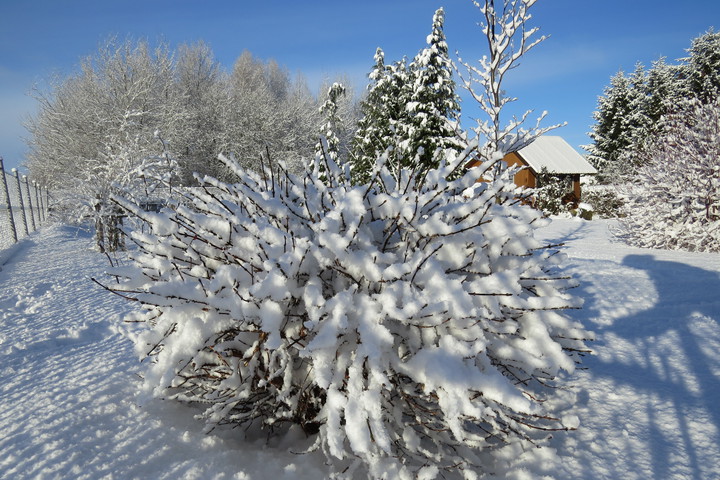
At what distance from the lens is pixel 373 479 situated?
6.08ft

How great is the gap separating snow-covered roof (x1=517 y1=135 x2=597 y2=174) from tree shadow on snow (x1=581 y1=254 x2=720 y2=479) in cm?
2300

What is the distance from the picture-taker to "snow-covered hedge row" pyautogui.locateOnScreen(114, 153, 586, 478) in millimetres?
1678

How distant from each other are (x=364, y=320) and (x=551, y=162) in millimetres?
29460

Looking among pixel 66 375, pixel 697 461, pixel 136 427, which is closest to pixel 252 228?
pixel 136 427

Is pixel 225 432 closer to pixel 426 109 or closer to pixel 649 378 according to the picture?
pixel 649 378

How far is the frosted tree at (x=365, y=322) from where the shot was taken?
5.51 feet

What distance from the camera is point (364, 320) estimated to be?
1701 millimetres

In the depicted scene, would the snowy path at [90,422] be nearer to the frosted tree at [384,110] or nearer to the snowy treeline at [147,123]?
the snowy treeline at [147,123]

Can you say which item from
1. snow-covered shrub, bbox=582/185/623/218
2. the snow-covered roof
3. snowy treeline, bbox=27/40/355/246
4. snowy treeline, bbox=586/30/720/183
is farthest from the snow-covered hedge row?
snowy treeline, bbox=586/30/720/183

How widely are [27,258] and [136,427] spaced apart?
300 inches

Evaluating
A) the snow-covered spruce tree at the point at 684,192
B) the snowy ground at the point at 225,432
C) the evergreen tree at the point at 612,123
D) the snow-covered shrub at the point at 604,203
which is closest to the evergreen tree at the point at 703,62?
the evergreen tree at the point at 612,123

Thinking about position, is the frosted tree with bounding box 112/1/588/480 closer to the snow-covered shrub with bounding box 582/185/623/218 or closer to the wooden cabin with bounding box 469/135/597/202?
the snow-covered shrub with bounding box 582/185/623/218

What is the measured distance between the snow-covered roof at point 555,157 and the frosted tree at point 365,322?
26.2 m

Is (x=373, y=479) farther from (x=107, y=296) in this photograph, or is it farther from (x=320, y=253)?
(x=107, y=296)
